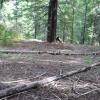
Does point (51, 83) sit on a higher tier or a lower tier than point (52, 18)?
lower

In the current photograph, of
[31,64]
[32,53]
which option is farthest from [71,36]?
[31,64]

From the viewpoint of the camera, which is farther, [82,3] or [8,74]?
[82,3]

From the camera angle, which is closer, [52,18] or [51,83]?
[51,83]

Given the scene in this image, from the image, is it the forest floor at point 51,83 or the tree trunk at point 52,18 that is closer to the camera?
the forest floor at point 51,83

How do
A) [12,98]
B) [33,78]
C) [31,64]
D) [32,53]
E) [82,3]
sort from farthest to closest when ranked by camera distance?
1. [82,3]
2. [32,53]
3. [31,64]
4. [33,78]
5. [12,98]

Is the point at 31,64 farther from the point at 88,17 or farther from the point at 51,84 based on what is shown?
the point at 88,17

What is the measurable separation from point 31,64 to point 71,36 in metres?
31.6

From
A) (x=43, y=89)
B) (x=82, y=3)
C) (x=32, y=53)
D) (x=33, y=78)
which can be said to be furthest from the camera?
(x=82, y=3)

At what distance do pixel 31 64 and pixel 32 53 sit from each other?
2.52 m

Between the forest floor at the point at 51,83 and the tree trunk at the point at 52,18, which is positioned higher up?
the tree trunk at the point at 52,18

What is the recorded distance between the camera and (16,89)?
183 inches

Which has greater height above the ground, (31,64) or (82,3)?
(82,3)

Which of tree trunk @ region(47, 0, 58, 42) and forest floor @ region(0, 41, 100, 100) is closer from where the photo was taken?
forest floor @ region(0, 41, 100, 100)

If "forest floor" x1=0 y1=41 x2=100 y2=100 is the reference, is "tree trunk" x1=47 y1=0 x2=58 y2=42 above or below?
above
